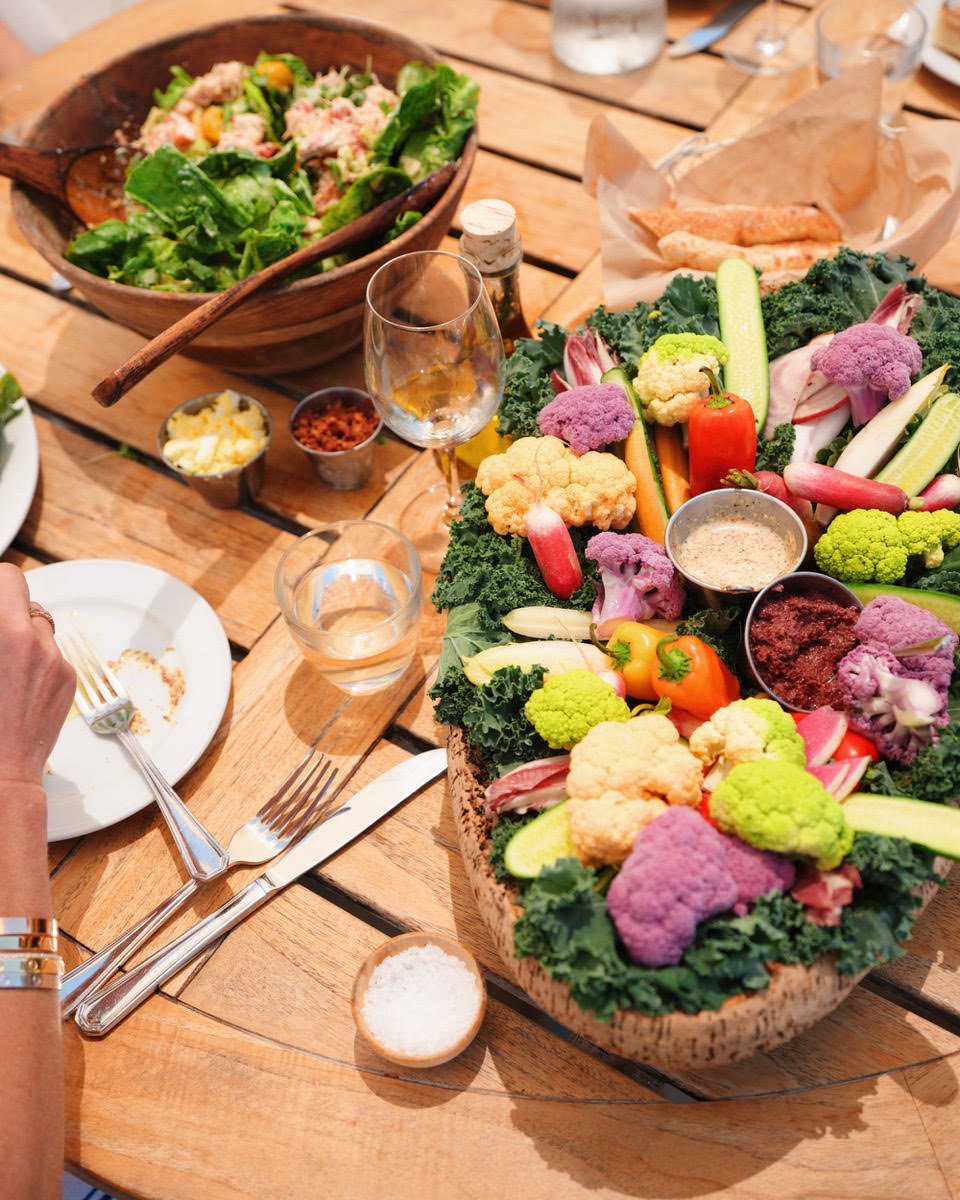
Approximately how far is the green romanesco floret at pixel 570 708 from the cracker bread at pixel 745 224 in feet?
3.58

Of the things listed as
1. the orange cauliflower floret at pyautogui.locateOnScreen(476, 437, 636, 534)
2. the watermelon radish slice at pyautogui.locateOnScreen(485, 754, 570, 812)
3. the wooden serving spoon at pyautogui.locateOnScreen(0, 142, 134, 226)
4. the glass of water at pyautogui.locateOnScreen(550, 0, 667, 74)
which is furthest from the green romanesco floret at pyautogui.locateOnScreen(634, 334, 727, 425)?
the glass of water at pyautogui.locateOnScreen(550, 0, 667, 74)

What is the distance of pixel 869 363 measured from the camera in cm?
142

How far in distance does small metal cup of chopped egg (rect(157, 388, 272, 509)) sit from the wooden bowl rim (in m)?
0.22

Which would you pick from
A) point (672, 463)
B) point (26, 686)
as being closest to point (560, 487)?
point (672, 463)

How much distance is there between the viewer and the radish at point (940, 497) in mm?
1372

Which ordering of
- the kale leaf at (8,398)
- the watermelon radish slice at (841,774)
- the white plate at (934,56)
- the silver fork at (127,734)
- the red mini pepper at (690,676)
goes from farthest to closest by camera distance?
the white plate at (934,56) < the kale leaf at (8,398) < the silver fork at (127,734) < the red mini pepper at (690,676) < the watermelon radish slice at (841,774)

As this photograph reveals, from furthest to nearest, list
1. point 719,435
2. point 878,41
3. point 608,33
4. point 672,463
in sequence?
point 608,33 → point 878,41 → point 672,463 → point 719,435

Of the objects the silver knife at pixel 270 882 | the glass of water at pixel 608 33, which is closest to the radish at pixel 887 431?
the silver knife at pixel 270 882

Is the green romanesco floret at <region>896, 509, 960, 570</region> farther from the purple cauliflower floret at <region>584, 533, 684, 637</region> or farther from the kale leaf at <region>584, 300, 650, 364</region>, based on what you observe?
the kale leaf at <region>584, 300, 650, 364</region>

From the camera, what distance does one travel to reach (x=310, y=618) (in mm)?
1566

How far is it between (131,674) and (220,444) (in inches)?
18.3

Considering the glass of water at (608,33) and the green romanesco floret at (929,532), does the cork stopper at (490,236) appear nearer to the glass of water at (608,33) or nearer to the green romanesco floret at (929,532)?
the green romanesco floret at (929,532)

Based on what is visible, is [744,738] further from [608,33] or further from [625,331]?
[608,33]

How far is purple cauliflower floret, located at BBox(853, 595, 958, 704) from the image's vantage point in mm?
1176
